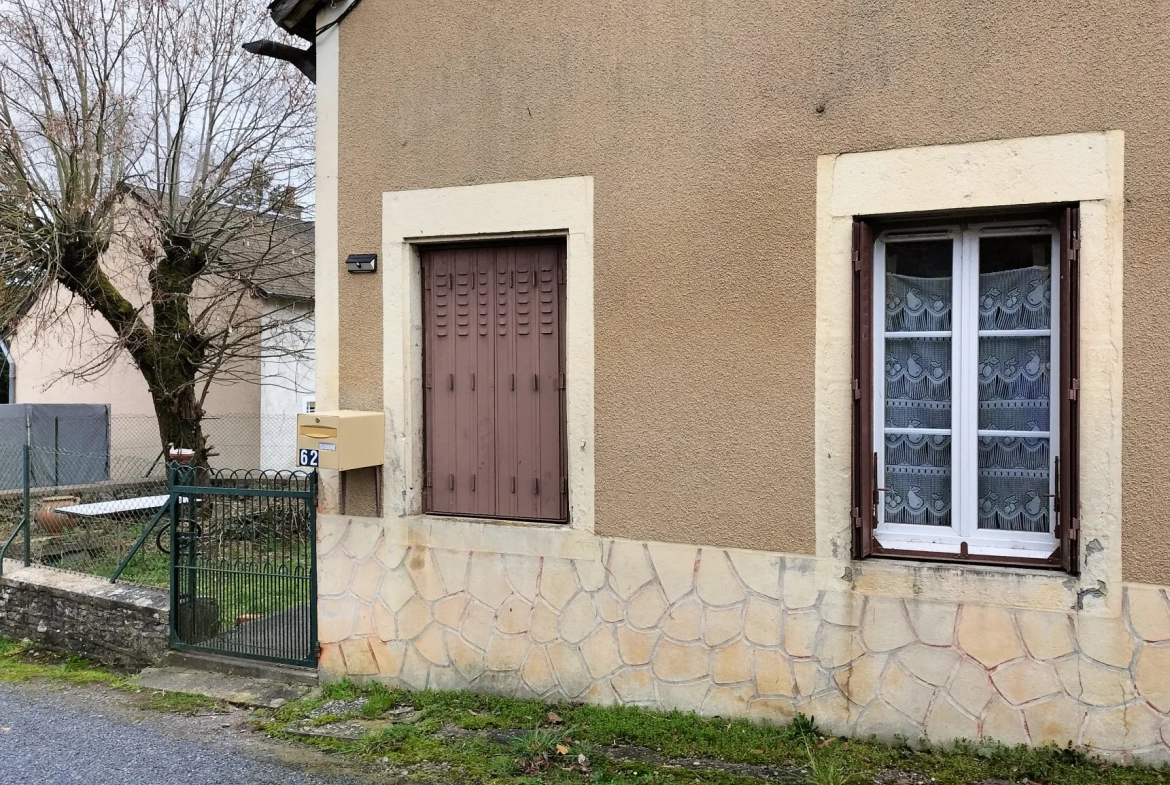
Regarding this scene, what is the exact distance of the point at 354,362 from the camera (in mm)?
5730

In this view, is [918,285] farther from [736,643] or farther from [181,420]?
[181,420]

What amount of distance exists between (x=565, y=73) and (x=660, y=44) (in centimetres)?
60

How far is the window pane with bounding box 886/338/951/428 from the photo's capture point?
4.61 meters

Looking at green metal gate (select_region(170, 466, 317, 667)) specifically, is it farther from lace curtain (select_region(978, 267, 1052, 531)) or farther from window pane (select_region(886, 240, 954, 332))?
lace curtain (select_region(978, 267, 1052, 531))

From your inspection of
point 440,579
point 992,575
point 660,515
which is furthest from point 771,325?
point 440,579

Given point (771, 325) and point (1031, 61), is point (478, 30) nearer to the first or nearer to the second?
point (771, 325)

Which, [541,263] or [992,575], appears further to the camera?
[541,263]

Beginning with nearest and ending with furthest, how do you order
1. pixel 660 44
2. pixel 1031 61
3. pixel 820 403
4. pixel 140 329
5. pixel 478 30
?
pixel 1031 61 < pixel 820 403 < pixel 660 44 < pixel 478 30 < pixel 140 329

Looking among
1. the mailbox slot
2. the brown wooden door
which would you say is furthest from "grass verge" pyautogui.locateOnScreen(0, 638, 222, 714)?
the brown wooden door

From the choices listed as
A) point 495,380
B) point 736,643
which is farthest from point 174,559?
point 736,643

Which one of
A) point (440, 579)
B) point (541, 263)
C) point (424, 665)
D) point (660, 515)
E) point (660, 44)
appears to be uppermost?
point (660, 44)

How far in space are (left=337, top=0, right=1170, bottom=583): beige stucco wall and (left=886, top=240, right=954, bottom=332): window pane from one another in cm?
47

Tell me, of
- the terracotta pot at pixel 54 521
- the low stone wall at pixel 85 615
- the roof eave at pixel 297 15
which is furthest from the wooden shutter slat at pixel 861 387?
the terracotta pot at pixel 54 521

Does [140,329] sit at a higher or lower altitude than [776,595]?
higher
